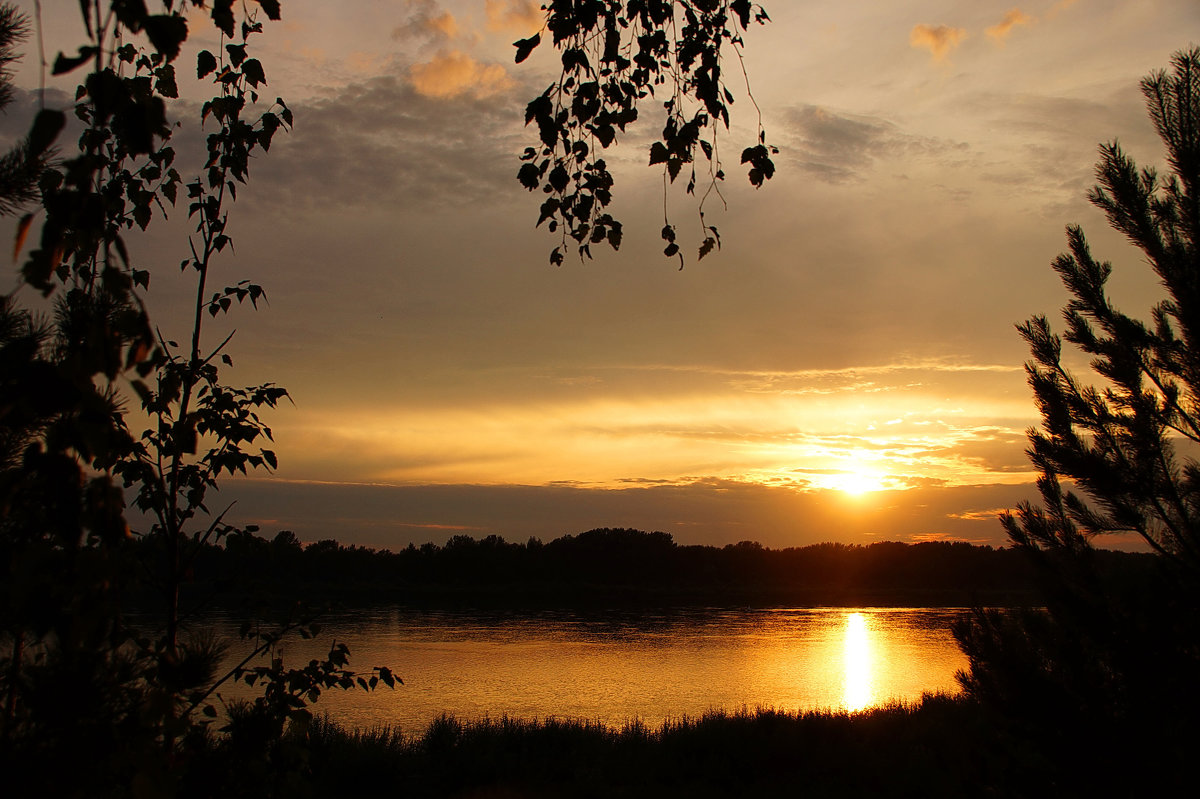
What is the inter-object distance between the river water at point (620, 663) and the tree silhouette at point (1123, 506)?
5.96m

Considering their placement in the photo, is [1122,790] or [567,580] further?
[567,580]

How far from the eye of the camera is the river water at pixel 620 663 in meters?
23.6

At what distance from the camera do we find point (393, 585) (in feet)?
290

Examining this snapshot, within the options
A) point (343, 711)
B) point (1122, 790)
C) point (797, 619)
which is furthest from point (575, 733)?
point (797, 619)

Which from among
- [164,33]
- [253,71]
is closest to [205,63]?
[253,71]

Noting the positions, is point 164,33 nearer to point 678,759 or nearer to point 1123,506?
point 1123,506

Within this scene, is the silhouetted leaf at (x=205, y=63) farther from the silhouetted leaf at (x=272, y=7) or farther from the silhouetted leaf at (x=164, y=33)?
the silhouetted leaf at (x=164, y=33)

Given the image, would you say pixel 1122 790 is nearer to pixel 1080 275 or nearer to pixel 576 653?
pixel 1080 275

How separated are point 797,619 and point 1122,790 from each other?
61.4 m

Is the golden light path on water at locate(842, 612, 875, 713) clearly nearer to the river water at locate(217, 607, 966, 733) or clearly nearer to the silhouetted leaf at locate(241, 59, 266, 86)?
the river water at locate(217, 607, 966, 733)

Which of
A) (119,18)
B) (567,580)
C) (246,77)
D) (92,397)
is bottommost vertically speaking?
(567,580)

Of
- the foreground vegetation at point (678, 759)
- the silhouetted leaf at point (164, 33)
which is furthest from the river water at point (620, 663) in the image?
the silhouetted leaf at point (164, 33)

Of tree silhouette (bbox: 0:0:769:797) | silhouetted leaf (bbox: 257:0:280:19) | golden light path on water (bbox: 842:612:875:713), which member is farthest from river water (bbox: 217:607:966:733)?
silhouetted leaf (bbox: 257:0:280:19)

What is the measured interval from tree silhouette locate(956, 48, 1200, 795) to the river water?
5959 mm
